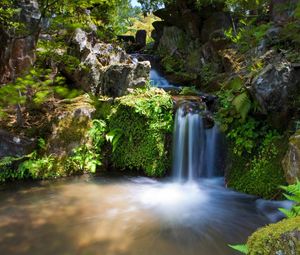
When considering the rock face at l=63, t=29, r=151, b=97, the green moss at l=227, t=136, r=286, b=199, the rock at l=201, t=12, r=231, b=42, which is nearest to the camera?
the green moss at l=227, t=136, r=286, b=199

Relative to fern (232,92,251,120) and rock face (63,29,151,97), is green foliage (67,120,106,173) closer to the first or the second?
rock face (63,29,151,97)

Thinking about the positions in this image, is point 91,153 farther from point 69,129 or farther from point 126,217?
point 126,217

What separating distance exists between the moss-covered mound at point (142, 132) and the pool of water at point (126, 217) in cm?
60

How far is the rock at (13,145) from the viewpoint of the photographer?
290 inches

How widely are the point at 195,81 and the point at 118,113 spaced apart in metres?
4.91

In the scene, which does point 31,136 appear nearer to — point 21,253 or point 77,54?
point 77,54

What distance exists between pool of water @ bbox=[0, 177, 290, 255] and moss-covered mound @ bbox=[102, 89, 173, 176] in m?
0.60

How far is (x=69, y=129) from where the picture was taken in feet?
26.9

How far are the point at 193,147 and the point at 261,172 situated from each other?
1.86 meters

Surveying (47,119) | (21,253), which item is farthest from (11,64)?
(21,253)

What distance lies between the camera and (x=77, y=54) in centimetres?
979

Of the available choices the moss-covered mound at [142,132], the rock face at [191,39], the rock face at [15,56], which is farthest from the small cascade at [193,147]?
the rock face at [191,39]

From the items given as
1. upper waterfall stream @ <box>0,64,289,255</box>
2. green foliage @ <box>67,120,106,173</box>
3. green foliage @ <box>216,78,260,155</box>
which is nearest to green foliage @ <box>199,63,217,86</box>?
upper waterfall stream @ <box>0,64,289,255</box>

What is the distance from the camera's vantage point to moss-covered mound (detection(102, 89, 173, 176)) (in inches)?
314
